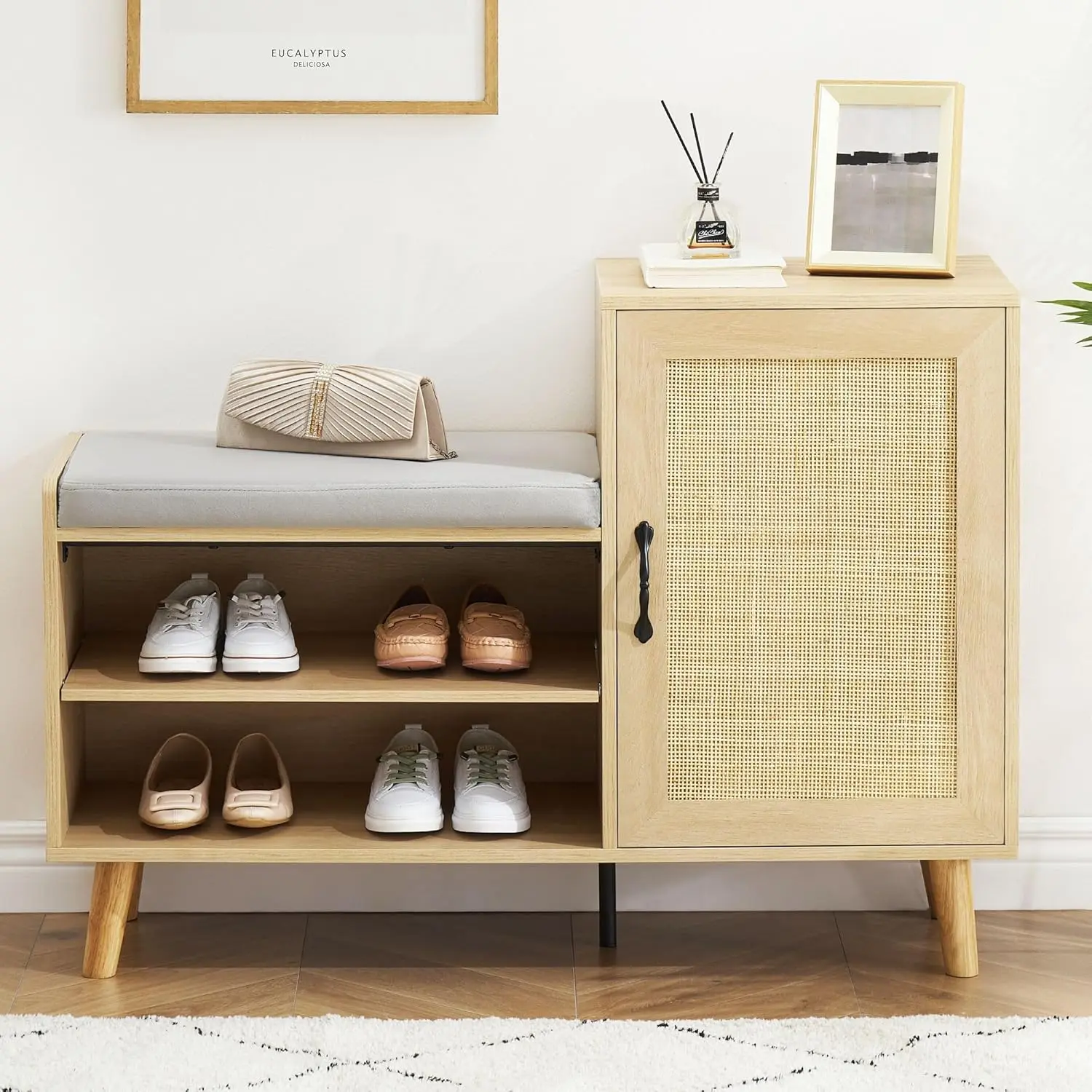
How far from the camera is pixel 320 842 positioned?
2.07 m

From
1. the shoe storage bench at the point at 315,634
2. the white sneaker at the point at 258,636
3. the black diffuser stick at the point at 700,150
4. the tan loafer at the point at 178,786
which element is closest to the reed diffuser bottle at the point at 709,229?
the black diffuser stick at the point at 700,150

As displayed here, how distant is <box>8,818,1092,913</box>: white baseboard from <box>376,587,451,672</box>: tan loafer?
481mm

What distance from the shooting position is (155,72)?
A: 7.15 ft

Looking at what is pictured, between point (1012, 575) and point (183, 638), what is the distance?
45.4 inches

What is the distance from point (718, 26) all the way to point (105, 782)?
1509 millimetres

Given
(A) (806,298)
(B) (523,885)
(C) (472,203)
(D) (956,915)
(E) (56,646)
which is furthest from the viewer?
(B) (523,885)

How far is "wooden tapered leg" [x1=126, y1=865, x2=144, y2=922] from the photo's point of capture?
2274 mm

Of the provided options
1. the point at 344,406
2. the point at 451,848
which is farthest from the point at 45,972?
the point at 344,406

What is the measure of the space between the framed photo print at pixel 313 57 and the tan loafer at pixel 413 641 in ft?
2.53

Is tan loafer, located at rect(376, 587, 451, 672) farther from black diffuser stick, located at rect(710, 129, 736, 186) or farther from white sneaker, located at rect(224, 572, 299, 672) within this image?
black diffuser stick, located at rect(710, 129, 736, 186)

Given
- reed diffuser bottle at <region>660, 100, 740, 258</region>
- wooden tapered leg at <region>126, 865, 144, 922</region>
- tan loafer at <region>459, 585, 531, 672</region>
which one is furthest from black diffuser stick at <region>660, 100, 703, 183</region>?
wooden tapered leg at <region>126, 865, 144, 922</region>

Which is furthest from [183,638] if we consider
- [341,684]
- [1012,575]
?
[1012,575]

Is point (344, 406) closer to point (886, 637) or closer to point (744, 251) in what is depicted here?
point (744, 251)

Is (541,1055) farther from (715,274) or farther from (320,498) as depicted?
(715,274)
